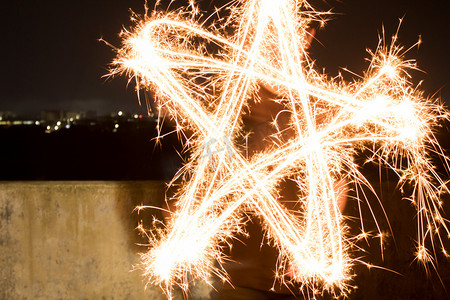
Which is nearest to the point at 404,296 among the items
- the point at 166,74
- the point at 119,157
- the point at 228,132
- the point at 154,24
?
the point at 228,132

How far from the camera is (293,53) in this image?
423 centimetres

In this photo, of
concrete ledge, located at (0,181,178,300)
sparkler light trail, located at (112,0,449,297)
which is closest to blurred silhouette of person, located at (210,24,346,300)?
sparkler light trail, located at (112,0,449,297)

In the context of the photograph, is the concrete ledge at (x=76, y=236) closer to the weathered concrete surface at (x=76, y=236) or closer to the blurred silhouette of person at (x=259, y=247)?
the weathered concrete surface at (x=76, y=236)

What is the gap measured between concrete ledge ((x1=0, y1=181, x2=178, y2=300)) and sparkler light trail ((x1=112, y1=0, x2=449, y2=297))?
11.3 inches

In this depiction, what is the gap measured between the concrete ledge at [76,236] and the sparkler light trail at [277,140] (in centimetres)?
29

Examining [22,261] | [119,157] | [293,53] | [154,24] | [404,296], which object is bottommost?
[404,296]

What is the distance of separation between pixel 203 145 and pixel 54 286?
1970 mm

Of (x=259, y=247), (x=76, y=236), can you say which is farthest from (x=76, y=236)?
(x=259, y=247)

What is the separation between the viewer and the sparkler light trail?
13.6 ft

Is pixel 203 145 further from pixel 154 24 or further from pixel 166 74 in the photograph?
pixel 154 24

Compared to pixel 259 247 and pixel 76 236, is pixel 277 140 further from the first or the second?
pixel 76 236

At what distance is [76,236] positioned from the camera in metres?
4.23

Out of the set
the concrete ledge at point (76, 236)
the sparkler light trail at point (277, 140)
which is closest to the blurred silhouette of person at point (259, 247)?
the sparkler light trail at point (277, 140)

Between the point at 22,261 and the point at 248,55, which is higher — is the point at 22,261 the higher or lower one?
the lower one
